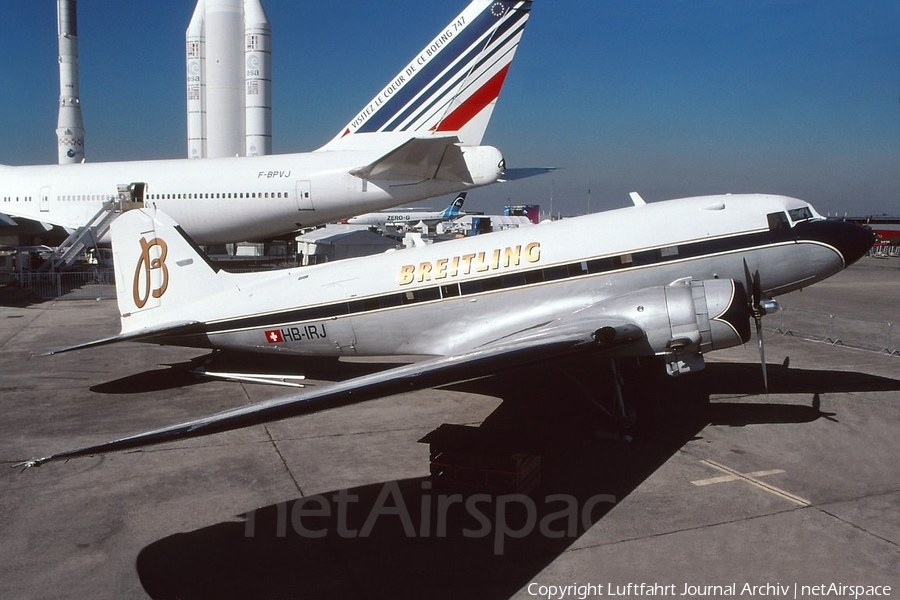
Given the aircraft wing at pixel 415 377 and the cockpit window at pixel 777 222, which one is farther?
the cockpit window at pixel 777 222

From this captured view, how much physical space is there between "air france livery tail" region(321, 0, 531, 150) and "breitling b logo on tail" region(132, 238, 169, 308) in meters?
17.7

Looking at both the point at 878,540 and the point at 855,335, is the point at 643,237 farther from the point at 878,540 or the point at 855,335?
the point at 855,335

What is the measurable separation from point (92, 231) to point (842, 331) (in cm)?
3643

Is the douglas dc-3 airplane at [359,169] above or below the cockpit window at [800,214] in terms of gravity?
above

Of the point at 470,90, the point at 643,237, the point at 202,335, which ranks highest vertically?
the point at 470,90

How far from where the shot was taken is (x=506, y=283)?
47.5 feet

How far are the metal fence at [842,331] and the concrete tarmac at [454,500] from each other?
5.56m

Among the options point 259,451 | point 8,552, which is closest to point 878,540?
point 259,451

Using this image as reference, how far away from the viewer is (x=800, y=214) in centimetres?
1440

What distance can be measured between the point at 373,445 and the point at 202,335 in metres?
5.93

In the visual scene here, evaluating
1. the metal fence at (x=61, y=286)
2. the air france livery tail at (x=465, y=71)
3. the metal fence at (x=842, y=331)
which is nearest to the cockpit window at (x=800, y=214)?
the metal fence at (x=842, y=331)

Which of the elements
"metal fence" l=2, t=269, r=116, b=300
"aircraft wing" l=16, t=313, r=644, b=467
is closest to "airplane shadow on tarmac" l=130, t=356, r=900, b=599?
"aircraft wing" l=16, t=313, r=644, b=467

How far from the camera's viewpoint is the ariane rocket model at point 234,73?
56188 millimetres

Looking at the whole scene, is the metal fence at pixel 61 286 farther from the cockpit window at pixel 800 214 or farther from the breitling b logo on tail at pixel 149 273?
the cockpit window at pixel 800 214
